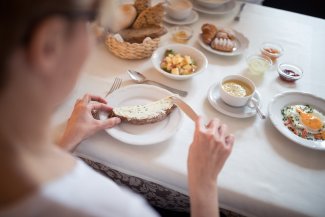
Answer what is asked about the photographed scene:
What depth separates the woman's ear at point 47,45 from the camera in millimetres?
344

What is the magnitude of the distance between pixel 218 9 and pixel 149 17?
491mm

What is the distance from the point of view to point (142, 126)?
0.93m

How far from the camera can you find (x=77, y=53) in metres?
0.42

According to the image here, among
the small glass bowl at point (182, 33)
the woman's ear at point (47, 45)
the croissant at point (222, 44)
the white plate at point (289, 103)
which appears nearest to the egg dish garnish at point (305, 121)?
the white plate at point (289, 103)

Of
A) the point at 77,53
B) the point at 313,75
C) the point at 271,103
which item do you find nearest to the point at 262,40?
the point at 313,75

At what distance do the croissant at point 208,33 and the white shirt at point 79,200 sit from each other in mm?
937

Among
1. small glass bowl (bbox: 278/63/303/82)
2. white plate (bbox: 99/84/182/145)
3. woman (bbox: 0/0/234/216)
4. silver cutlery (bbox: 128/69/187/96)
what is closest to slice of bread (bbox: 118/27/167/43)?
silver cutlery (bbox: 128/69/187/96)

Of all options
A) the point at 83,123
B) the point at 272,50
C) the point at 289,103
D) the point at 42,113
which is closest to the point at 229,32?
the point at 272,50

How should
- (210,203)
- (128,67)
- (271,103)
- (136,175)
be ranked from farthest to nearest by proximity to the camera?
(128,67), (271,103), (136,175), (210,203)

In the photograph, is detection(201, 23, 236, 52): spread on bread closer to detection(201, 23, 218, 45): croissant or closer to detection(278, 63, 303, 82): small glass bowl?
detection(201, 23, 218, 45): croissant

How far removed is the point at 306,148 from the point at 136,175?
0.53 metres

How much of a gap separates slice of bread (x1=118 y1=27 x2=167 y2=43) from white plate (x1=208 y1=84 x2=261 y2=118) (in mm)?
337

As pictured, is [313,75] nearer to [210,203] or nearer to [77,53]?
[210,203]

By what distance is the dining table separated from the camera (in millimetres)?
808
